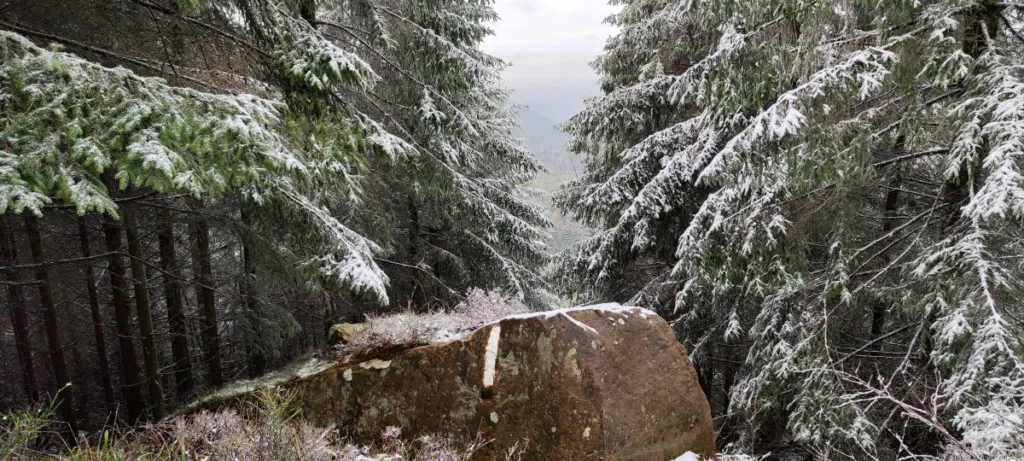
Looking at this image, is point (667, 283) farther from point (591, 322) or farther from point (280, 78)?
point (280, 78)

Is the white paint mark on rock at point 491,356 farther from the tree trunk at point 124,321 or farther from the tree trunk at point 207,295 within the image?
the tree trunk at point 124,321

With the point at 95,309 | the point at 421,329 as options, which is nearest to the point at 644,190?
the point at 421,329

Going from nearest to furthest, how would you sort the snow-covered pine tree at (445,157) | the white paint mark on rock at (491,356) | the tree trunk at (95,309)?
the white paint mark on rock at (491,356) < the snow-covered pine tree at (445,157) < the tree trunk at (95,309)

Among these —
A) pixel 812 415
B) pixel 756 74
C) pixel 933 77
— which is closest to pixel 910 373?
pixel 812 415

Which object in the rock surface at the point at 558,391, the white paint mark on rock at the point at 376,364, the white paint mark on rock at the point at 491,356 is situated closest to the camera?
the rock surface at the point at 558,391

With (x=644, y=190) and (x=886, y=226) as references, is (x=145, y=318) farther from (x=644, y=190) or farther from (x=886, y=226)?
(x=886, y=226)

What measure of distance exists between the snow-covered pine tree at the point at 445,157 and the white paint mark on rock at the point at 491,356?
4337 mm

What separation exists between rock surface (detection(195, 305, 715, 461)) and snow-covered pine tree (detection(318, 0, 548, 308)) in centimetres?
437

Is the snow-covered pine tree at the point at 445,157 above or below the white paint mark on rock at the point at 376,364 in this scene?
above

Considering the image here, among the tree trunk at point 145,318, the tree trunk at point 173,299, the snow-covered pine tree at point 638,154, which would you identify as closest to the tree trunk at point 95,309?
the tree trunk at point 173,299

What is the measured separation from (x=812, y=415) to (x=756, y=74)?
12.5 feet

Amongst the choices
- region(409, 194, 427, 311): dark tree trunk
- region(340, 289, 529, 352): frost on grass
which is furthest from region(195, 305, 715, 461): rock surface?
Result: region(409, 194, 427, 311): dark tree trunk

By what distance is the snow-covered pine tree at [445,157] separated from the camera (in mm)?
7762

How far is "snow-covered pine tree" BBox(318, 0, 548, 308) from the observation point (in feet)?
25.5
